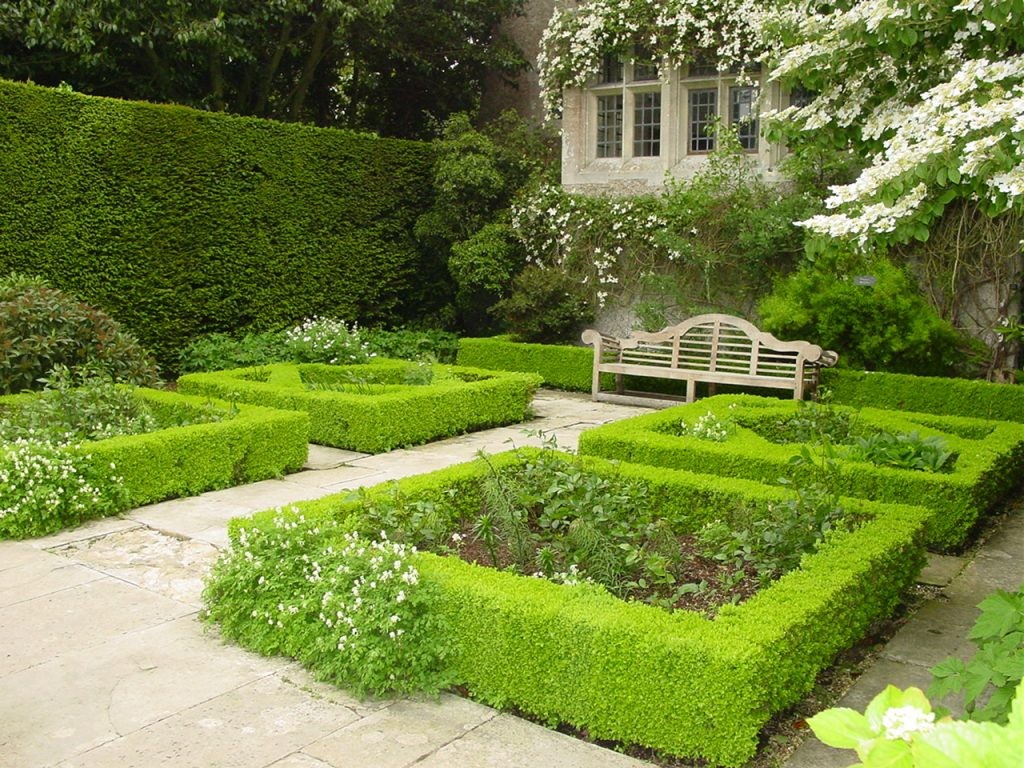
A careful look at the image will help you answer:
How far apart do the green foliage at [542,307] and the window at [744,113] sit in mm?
3116

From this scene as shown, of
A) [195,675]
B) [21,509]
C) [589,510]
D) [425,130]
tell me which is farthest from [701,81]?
[195,675]

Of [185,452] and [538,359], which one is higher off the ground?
[538,359]

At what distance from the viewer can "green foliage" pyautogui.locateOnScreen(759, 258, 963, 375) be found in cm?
974

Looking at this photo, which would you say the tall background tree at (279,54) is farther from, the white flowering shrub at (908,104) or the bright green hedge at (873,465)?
the white flowering shrub at (908,104)

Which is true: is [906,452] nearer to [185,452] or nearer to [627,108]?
[185,452]

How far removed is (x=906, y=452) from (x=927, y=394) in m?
3.90

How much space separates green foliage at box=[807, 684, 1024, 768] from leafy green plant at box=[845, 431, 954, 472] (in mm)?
5218

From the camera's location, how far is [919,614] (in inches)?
173

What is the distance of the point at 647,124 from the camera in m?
13.3

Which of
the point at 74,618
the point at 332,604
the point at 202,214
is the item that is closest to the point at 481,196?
the point at 202,214

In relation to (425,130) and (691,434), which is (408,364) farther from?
(425,130)

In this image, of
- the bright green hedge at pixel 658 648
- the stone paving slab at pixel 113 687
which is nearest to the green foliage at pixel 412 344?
the stone paving slab at pixel 113 687

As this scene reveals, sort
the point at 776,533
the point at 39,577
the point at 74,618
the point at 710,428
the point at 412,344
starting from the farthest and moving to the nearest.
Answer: the point at 412,344 → the point at 710,428 → the point at 39,577 → the point at 776,533 → the point at 74,618

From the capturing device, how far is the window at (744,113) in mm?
12320
